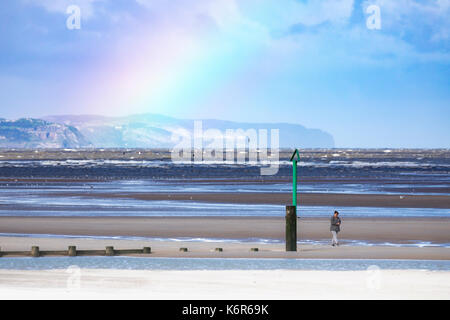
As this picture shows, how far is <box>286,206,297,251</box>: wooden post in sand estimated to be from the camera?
23734 millimetres

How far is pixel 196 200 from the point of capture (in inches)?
2028

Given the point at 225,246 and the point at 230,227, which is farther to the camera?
the point at 230,227

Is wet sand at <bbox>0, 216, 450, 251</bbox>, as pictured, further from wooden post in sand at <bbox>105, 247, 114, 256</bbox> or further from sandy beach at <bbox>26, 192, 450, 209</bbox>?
sandy beach at <bbox>26, 192, 450, 209</bbox>

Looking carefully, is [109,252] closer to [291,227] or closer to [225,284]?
[291,227]

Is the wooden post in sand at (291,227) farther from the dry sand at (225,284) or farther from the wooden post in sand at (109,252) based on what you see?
the wooden post in sand at (109,252)

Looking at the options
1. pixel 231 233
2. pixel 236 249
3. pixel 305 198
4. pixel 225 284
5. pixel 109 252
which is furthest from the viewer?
pixel 305 198

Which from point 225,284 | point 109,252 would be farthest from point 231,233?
point 225,284

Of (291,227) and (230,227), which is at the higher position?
(291,227)

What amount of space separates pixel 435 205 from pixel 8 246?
28.5 m

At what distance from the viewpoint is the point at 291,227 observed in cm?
2394

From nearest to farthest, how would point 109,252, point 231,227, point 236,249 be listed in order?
point 109,252, point 236,249, point 231,227

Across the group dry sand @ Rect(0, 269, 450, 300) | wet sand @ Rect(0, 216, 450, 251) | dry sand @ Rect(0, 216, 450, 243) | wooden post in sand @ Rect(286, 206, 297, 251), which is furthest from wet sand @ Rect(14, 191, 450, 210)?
dry sand @ Rect(0, 269, 450, 300)
